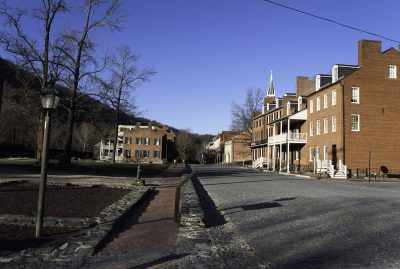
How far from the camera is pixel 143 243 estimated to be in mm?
7793

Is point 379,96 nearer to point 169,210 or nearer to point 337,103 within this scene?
point 337,103

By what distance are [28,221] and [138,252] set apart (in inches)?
127

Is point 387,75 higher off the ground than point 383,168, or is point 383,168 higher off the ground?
point 387,75

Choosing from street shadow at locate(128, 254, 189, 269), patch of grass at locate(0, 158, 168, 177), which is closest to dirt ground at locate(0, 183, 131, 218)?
street shadow at locate(128, 254, 189, 269)

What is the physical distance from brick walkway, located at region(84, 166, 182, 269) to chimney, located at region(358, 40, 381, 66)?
32.8 m

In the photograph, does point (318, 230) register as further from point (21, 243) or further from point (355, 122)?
point (355, 122)

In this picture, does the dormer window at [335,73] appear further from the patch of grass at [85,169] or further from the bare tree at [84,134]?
the bare tree at [84,134]

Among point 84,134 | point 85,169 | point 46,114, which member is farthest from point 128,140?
point 46,114

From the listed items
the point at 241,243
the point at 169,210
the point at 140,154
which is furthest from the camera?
the point at 140,154

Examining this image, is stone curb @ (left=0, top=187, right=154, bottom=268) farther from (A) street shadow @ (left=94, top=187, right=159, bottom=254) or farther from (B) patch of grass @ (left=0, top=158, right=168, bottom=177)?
(B) patch of grass @ (left=0, top=158, right=168, bottom=177)

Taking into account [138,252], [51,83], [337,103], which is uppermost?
[337,103]

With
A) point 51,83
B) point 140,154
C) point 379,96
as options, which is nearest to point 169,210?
point 51,83

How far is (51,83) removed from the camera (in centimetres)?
919

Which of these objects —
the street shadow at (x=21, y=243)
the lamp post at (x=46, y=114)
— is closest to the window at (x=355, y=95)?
the lamp post at (x=46, y=114)
